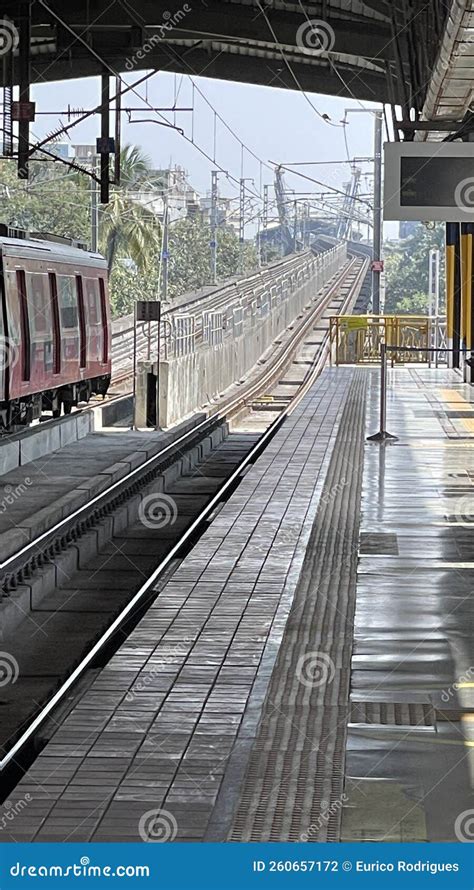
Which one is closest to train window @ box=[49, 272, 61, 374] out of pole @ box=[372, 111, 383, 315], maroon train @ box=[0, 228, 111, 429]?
maroon train @ box=[0, 228, 111, 429]

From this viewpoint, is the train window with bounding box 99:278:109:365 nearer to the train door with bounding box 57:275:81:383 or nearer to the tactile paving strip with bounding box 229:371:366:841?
the train door with bounding box 57:275:81:383

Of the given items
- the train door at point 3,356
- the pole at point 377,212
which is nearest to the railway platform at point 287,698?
the train door at point 3,356

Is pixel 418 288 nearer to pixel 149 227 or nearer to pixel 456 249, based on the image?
pixel 149 227

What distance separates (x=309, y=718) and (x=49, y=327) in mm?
15235

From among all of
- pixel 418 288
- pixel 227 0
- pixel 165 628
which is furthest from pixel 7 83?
pixel 418 288

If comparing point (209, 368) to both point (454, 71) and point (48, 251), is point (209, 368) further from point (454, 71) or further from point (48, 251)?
point (454, 71)

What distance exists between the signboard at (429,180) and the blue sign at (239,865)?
12.4 m

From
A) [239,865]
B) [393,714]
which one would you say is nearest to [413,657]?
[393,714]

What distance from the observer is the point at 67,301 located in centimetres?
2253

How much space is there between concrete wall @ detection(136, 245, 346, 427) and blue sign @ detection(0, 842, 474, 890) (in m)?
21.5

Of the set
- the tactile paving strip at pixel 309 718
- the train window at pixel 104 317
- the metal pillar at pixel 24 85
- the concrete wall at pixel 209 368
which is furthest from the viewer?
the train window at pixel 104 317

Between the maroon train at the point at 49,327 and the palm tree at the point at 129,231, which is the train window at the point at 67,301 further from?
the palm tree at the point at 129,231

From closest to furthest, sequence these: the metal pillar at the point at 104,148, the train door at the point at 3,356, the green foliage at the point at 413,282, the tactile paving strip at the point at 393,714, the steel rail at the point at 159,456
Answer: the tactile paving strip at the point at 393,714
the steel rail at the point at 159,456
the train door at the point at 3,356
the metal pillar at the point at 104,148
the green foliage at the point at 413,282

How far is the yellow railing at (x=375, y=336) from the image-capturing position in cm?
3288
